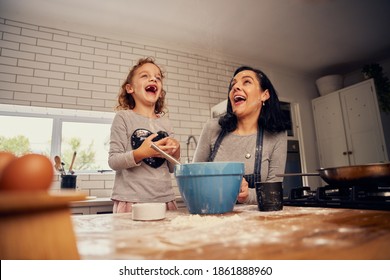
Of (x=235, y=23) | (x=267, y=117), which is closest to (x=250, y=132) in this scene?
(x=267, y=117)

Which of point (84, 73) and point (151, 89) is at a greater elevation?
point (84, 73)

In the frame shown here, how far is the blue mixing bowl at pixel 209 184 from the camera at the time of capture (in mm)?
592

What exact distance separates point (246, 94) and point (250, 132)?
0.58 feet

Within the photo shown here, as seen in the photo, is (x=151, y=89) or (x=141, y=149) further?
(x=151, y=89)

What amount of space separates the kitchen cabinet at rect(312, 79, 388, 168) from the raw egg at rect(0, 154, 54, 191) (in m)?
3.45

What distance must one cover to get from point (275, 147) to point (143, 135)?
0.58 metres

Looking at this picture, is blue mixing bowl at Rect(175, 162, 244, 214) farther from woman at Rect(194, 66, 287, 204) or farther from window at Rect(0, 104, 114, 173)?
window at Rect(0, 104, 114, 173)

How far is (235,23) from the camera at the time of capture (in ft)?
8.14

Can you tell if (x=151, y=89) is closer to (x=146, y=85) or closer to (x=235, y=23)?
(x=146, y=85)

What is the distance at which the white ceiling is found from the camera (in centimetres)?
220

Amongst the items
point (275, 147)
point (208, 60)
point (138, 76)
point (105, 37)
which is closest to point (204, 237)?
point (275, 147)

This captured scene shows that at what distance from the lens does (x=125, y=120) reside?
1.17m
